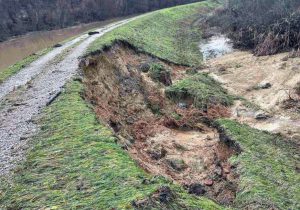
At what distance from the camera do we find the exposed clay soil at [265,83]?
1977 centimetres

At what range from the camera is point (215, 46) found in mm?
38500

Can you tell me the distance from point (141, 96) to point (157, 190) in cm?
1290

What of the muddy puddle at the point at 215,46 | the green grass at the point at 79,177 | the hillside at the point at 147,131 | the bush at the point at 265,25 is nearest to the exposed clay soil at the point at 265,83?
the hillside at the point at 147,131

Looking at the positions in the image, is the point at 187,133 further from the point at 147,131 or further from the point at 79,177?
the point at 79,177

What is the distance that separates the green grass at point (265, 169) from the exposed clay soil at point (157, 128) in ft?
1.58

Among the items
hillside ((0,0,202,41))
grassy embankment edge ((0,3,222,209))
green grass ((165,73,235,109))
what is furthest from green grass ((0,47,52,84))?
hillside ((0,0,202,41))

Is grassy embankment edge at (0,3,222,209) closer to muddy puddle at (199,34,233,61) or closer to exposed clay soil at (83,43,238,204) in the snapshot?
exposed clay soil at (83,43,238,204)

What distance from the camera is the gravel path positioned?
12781mm

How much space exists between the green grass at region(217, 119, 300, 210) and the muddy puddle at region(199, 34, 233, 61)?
18.4m

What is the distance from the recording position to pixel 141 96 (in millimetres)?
21984

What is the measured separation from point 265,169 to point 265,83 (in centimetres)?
1261

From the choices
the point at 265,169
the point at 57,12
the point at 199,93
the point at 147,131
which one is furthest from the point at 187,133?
the point at 57,12

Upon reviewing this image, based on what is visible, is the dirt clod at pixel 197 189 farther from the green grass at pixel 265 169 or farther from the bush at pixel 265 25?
the bush at pixel 265 25

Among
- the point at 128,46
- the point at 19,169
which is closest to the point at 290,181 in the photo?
the point at 19,169
